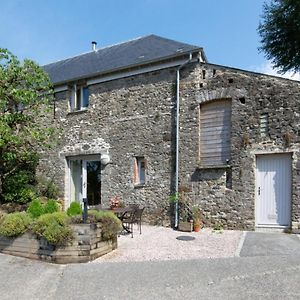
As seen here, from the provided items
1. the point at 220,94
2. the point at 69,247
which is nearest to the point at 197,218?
the point at 220,94

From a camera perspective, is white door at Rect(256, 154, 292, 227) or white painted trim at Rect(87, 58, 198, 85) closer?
white door at Rect(256, 154, 292, 227)

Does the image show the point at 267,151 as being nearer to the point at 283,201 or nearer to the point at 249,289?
the point at 283,201

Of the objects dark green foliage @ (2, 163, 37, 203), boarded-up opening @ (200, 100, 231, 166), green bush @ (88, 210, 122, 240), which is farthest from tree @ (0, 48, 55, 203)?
boarded-up opening @ (200, 100, 231, 166)

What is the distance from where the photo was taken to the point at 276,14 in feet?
54.2

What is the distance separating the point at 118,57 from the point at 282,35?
339 inches

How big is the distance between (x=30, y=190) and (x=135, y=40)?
802 cm

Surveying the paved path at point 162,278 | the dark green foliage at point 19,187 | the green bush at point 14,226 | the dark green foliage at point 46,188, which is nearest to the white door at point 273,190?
the paved path at point 162,278

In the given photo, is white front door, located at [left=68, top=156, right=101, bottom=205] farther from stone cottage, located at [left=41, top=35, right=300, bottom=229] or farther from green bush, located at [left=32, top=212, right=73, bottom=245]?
green bush, located at [left=32, top=212, right=73, bottom=245]

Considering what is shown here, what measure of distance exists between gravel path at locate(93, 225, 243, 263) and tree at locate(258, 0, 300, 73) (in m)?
11.2

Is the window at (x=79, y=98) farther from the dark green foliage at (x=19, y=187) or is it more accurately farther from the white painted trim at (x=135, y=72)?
the dark green foliage at (x=19, y=187)

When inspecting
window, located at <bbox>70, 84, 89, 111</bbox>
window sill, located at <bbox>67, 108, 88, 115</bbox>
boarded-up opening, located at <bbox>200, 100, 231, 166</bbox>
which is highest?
window, located at <bbox>70, 84, 89, 111</bbox>

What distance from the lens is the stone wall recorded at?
9.52 m

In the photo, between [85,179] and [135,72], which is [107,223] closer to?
[85,179]

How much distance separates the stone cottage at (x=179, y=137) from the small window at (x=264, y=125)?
3 centimetres
